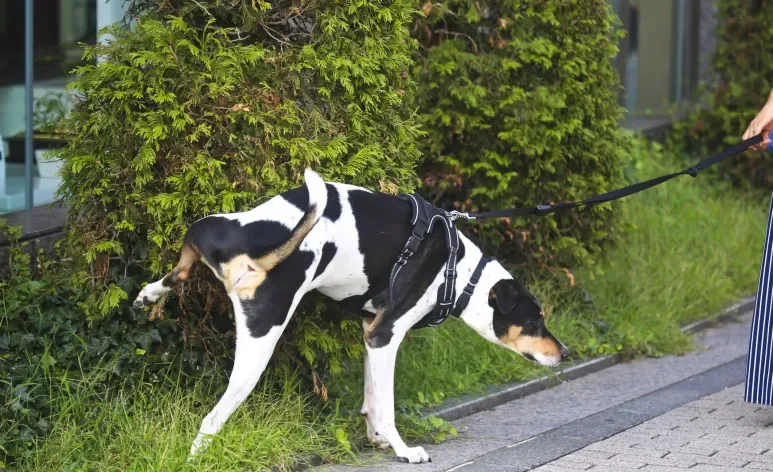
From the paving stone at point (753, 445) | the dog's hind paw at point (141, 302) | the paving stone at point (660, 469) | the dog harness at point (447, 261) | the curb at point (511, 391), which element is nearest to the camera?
the dog's hind paw at point (141, 302)

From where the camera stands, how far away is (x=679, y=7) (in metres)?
14.2

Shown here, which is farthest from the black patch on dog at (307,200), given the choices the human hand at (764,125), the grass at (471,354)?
the human hand at (764,125)

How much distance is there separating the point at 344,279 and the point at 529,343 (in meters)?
0.97

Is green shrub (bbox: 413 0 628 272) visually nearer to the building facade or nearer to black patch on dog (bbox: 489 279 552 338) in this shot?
the building facade

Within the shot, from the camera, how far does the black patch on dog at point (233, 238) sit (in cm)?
438

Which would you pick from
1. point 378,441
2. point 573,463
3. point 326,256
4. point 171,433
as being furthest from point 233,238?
point 573,463

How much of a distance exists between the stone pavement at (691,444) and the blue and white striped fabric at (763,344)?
178 mm

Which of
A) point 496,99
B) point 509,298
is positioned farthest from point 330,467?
point 496,99

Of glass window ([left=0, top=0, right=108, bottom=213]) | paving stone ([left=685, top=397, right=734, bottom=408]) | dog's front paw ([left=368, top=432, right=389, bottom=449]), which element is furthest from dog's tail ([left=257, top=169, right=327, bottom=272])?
glass window ([left=0, top=0, right=108, bottom=213])

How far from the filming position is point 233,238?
14.4 ft

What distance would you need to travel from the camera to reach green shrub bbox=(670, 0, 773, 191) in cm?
1039

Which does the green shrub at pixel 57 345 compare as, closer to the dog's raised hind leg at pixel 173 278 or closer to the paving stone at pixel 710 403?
the dog's raised hind leg at pixel 173 278

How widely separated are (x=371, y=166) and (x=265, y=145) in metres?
0.53

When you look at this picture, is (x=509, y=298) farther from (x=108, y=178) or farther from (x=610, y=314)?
(x=610, y=314)
